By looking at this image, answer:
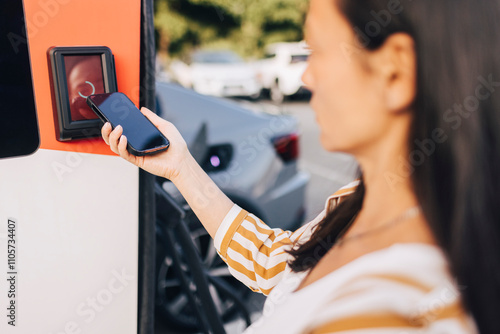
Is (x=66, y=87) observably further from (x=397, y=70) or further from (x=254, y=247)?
(x=397, y=70)

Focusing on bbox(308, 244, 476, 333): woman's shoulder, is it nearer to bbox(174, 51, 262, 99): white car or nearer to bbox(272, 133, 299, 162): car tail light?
bbox(272, 133, 299, 162): car tail light

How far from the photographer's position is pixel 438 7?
2.30ft

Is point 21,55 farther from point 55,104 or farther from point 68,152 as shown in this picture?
point 68,152

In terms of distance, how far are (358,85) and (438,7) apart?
16 cm

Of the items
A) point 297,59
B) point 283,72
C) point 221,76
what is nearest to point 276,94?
point 283,72

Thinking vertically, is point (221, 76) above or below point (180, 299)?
below

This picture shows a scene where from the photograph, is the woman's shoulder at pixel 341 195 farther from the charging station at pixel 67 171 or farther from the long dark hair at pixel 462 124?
the charging station at pixel 67 171

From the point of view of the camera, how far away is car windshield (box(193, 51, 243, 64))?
43.7ft

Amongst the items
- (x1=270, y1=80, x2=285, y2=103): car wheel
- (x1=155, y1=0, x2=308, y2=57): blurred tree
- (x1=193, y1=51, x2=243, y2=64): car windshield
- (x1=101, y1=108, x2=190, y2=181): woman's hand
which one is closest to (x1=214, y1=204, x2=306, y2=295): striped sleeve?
(x1=101, y1=108, x2=190, y2=181): woman's hand

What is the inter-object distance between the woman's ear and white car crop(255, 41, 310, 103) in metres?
12.6

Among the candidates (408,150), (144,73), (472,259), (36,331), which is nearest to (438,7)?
(408,150)

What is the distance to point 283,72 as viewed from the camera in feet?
45.1

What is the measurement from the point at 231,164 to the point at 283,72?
11.1 m

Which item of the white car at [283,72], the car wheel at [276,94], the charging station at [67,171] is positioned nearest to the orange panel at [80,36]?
the charging station at [67,171]
